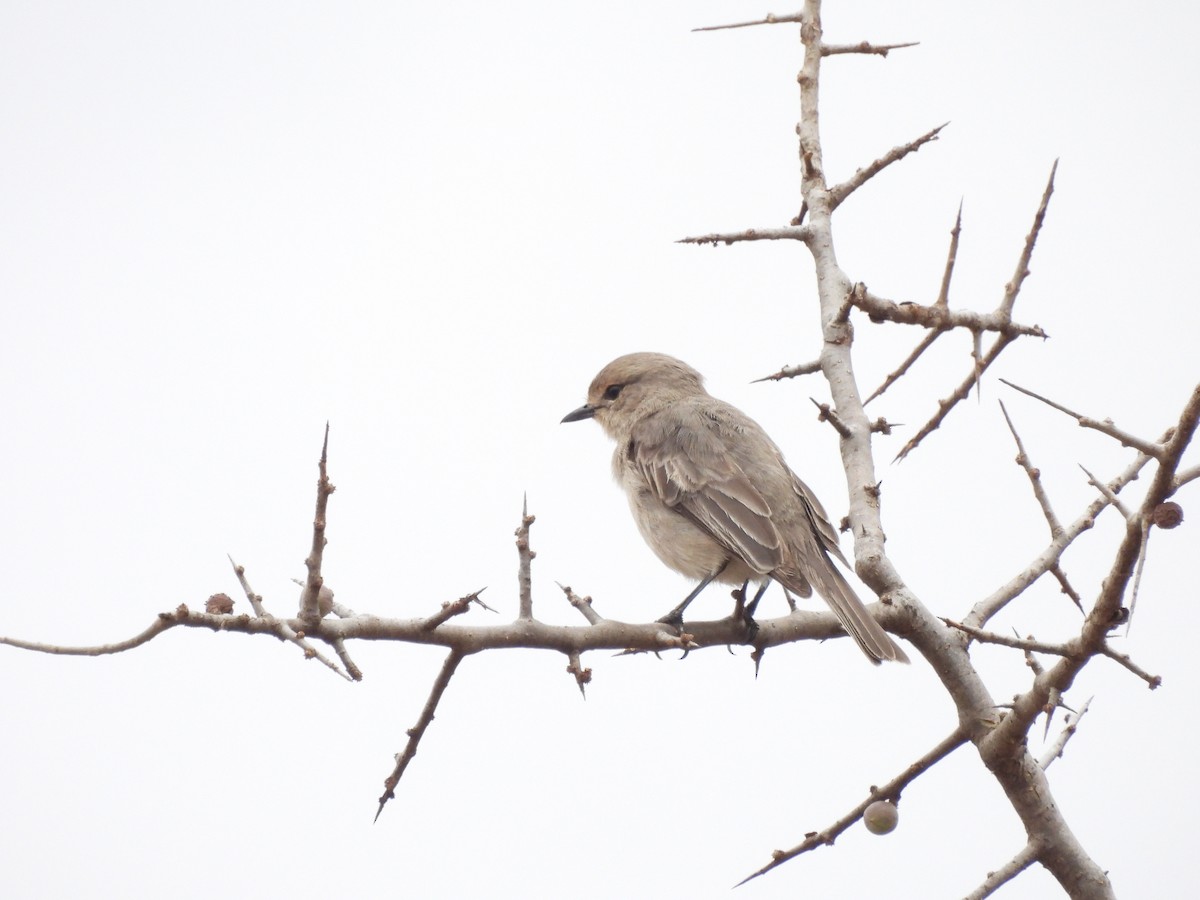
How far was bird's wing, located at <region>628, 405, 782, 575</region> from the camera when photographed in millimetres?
6379

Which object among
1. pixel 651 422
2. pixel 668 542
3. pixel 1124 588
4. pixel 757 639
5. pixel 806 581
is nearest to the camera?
pixel 1124 588

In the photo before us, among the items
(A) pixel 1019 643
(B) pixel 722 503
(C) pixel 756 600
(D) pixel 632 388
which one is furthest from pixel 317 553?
(D) pixel 632 388

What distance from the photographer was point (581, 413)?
29.1 ft

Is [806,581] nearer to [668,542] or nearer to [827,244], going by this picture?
[668,542]

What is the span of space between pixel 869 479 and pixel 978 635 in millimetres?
1360

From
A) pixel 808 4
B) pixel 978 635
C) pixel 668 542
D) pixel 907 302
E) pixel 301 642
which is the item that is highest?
pixel 808 4

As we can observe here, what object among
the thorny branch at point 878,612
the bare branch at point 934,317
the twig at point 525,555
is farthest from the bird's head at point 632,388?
the twig at point 525,555

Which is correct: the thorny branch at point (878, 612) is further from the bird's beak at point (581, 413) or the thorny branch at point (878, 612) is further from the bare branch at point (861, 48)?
the bird's beak at point (581, 413)

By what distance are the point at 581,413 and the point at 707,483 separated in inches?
84.3

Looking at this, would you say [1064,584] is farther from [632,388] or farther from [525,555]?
[632,388]

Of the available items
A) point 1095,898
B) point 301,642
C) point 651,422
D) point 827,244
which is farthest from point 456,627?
point 651,422

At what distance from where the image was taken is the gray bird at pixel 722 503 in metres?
6.25

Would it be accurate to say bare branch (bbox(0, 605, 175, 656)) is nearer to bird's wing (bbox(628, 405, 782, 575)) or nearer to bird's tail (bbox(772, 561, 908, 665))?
bird's tail (bbox(772, 561, 908, 665))

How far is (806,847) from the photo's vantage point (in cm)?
373
